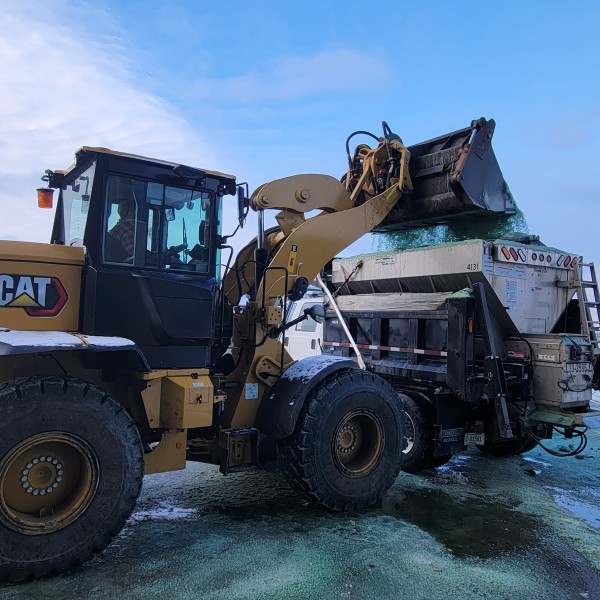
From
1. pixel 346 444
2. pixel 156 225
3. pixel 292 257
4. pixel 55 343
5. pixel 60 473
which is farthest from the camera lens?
pixel 292 257

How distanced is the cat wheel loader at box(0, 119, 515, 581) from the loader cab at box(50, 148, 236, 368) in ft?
0.04

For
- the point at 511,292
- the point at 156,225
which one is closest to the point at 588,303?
the point at 511,292

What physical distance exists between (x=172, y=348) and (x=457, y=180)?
3199 millimetres

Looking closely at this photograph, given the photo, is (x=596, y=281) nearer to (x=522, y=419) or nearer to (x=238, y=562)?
(x=522, y=419)

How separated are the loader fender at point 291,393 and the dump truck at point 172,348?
0.02 meters

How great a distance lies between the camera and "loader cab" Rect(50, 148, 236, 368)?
3881mm

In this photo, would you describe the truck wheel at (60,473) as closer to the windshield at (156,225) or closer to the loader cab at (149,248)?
the loader cab at (149,248)

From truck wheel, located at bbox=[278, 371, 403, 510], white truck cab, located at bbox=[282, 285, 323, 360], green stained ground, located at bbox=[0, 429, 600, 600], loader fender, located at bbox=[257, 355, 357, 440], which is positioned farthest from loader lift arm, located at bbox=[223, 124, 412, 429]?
white truck cab, located at bbox=[282, 285, 323, 360]

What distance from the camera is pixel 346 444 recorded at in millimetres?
4879

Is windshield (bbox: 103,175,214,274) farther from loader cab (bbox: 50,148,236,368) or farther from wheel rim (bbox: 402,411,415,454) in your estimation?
wheel rim (bbox: 402,411,415,454)

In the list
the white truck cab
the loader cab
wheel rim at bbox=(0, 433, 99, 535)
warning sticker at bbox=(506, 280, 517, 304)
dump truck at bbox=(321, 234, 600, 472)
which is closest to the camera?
wheel rim at bbox=(0, 433, 99, 535)

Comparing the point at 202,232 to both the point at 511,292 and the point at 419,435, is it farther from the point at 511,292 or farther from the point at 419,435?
the point at 511,292

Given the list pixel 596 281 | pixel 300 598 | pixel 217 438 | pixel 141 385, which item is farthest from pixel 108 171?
pixel 596 281

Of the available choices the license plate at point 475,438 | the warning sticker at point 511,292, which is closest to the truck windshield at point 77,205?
the warning sticker at point 511,292
